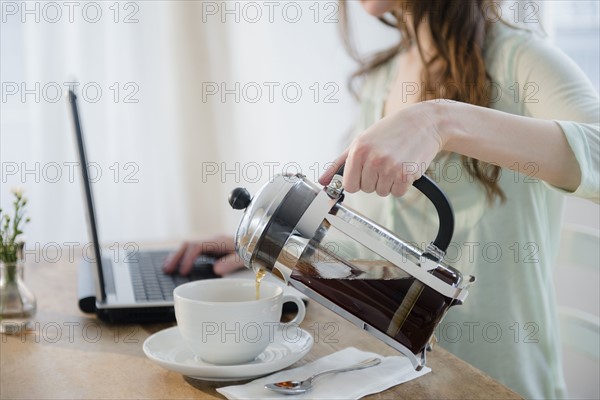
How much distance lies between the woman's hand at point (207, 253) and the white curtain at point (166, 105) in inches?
50.5

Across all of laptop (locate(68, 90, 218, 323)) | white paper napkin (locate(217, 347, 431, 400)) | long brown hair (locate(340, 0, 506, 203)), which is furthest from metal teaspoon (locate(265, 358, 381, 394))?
long brown hair (locate(340, 0, 506, 203))

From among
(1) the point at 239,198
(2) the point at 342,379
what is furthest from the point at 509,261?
(1) the point at 239,198

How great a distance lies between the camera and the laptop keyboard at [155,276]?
1.10 metres

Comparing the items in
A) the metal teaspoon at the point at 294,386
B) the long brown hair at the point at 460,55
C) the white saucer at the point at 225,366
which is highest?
the long brown hair at the point at 460,55

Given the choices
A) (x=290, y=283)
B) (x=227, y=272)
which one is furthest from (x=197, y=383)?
(x=227, y=272)

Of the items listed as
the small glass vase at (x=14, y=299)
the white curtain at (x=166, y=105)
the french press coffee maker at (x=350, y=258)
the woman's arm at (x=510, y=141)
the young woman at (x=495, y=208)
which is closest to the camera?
the french press coffee maker at (x=350, y=258)

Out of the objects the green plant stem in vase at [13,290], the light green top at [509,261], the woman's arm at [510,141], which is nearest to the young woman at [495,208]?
the light green top at [509,261]

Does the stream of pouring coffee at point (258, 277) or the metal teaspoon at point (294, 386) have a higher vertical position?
the stream of pouring coffee at point (258, 277)

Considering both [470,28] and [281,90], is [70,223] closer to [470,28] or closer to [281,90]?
[281,90]

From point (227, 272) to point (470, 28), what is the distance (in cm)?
58

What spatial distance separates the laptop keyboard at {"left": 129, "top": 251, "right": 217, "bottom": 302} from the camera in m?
1.10

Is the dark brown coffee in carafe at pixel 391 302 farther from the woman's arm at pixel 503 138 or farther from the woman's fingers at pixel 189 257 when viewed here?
the woman's fingers at pixel 189 257

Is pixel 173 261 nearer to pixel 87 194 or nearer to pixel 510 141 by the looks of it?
pixel 87 194

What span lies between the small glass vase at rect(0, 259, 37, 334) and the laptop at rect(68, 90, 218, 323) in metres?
0.08
